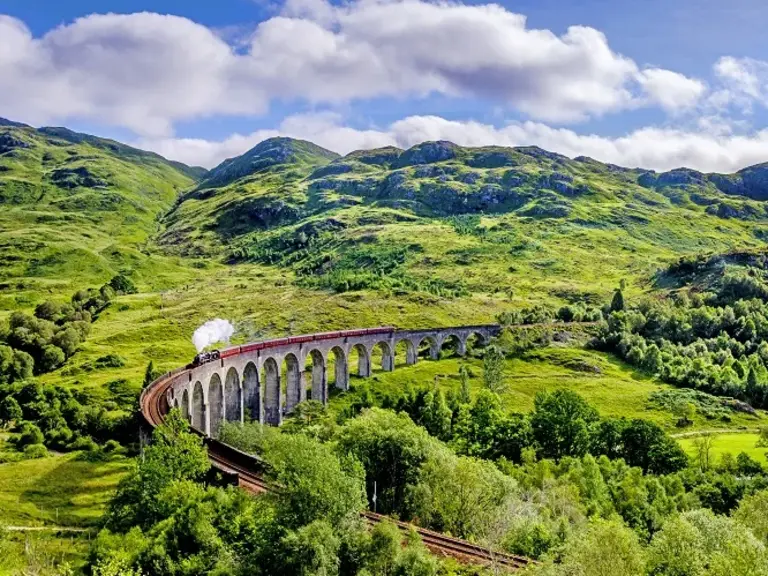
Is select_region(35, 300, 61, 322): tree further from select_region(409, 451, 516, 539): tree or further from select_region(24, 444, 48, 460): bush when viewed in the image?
select_region(409, 451, 516, 539): tree

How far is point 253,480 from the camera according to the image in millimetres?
48188

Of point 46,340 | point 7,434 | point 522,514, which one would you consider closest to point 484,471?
point 522,514

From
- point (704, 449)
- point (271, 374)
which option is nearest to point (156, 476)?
point (271, 374)

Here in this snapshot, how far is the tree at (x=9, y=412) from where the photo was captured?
9162 centimetres

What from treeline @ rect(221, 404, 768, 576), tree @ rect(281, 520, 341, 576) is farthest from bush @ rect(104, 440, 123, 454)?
tree @ rect(281, 520, 341, 576)

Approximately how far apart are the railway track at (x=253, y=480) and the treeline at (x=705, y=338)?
94178mm

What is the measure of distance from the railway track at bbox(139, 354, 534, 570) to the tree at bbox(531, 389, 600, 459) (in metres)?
39.3

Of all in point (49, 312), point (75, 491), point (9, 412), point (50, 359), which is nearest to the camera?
point (75, 491)

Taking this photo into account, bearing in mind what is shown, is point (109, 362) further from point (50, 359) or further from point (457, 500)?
point (457, 500)

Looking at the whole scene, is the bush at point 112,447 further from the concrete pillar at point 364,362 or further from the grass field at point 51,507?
the concrete pillar at point 364,362

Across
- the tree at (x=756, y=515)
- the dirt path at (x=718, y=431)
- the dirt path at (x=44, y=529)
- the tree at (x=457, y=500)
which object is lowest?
the dirt path at (x=718, y=431)

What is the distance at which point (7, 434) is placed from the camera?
285ft

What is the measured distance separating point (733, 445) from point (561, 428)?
2912 cm

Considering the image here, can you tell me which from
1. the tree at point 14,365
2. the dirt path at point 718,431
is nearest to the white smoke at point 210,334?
the tree at point 14,365
